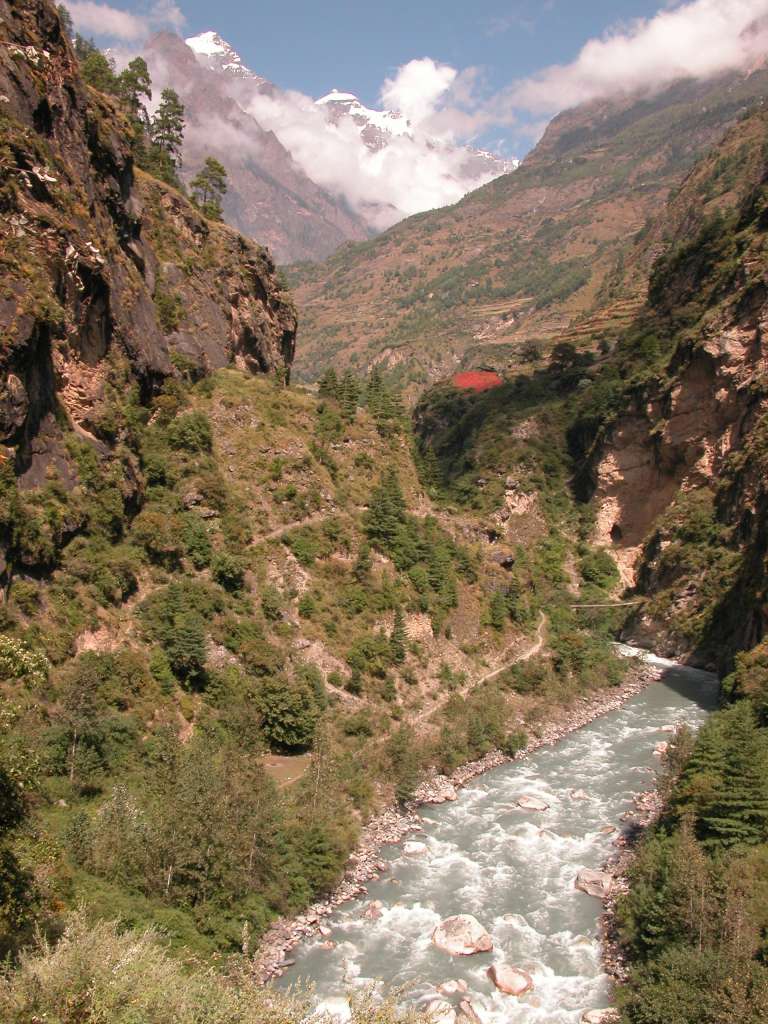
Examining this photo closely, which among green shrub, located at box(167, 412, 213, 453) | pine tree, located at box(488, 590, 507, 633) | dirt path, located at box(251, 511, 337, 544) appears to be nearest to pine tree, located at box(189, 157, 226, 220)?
green shrub, located at box(167, 412, 213, 453)

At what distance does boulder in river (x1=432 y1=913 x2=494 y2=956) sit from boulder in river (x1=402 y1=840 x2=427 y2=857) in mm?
4536

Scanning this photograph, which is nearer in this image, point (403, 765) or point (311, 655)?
point (403, 765)

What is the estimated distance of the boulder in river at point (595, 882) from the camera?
2544 cm

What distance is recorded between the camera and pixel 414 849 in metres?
28.5

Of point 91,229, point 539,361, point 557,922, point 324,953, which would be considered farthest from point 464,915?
point 539,361

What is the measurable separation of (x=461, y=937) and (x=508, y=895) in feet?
11.3

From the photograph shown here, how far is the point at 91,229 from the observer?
113 feet

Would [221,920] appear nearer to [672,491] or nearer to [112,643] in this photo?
[112,643]

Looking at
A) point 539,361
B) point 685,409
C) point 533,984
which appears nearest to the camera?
point 533,984

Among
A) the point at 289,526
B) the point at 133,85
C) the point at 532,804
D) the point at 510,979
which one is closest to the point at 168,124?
the point at 133,85

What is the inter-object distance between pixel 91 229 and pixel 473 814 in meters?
32.6

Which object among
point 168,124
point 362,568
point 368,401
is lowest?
point 362,568

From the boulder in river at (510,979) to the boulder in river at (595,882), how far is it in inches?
204

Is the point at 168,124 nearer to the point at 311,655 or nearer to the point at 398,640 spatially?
the point at 398,640
